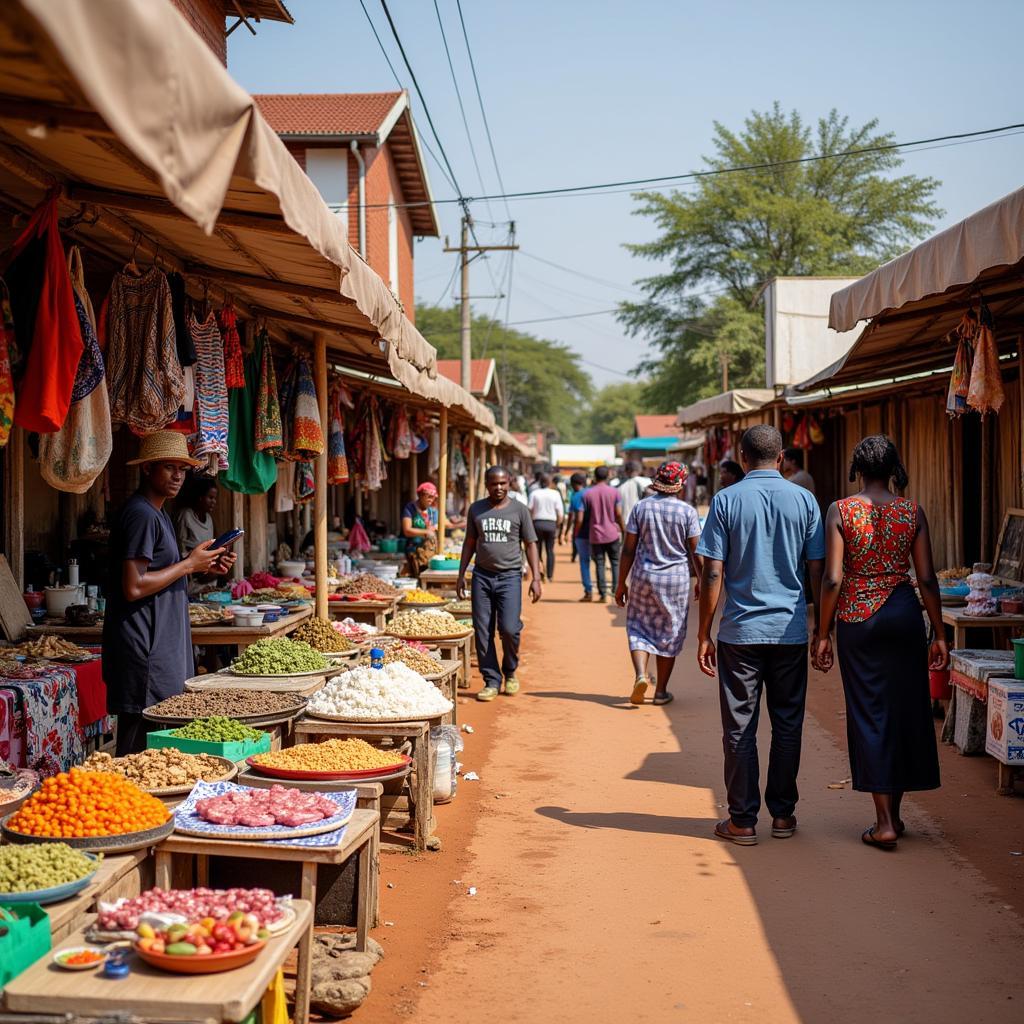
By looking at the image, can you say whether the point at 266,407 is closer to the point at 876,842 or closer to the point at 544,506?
the point at 876,842

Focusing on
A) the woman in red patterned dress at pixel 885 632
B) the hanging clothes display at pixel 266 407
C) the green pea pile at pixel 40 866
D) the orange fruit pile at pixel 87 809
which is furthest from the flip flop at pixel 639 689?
the green pea pile at pixel 40 866

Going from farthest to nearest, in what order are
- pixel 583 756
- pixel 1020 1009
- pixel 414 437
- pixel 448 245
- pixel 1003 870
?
pixel 448 245, pixel 414 437, pixel 583 756, pixel 1003 870, pixel 1020 1009

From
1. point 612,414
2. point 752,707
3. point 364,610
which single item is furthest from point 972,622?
point 612,414

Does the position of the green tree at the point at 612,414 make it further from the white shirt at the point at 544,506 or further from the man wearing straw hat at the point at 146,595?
the man wearing straw hat at the point at 146,595

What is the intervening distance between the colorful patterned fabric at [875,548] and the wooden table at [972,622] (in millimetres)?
2767

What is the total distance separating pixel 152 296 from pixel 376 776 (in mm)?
2811

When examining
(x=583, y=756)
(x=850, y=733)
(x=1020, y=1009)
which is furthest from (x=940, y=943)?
(x=583, y=756)

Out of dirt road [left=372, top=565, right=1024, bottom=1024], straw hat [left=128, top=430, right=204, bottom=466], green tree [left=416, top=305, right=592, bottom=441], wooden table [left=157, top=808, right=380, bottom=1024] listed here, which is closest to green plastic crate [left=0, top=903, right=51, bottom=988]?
wooden table [left=157, top=808, right=380, bottom=1024]

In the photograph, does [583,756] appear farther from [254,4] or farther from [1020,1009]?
[254,4]

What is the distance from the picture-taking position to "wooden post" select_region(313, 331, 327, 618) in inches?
344

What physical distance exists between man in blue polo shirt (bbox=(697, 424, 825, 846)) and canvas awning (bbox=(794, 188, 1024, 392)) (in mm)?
1444

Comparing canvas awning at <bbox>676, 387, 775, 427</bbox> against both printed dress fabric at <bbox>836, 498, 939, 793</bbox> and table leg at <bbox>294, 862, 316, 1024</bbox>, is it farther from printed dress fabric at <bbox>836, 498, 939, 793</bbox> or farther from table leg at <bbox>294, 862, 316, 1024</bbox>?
table leg at <bbox>294, 862, 316, 1024</bbox>

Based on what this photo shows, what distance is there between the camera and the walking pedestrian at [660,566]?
9.77 m

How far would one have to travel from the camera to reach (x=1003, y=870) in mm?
5707
